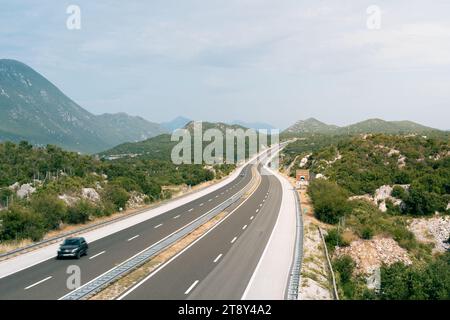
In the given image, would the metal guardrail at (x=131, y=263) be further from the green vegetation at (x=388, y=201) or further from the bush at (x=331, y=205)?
the green vegetation at (x=388, y=201)

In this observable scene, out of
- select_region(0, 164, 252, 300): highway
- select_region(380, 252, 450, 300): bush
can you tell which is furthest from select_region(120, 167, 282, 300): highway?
select_region(380, 252, 450, 300): bush

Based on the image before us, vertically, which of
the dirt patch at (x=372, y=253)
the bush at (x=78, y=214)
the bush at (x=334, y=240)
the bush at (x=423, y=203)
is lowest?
the dirt patch at (x=372, y=253)

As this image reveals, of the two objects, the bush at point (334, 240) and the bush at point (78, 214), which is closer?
the bush at point (334, 240)

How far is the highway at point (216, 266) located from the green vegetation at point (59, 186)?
11491 mm

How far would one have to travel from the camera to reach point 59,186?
143 feet

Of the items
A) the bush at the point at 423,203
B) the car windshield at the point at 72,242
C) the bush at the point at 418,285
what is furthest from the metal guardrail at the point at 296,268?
the bush at the point at 423,203

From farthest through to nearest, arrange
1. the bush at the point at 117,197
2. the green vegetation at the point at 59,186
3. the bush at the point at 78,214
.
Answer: the bush at the point at 117,197
the bush at the point at 78,214
the green vegetation at the point at 59,186

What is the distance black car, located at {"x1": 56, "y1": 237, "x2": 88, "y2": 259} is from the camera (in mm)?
23406

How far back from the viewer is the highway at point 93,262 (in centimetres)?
1778

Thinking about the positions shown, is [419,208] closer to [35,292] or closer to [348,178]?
[348,178]

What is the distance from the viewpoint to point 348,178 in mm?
61062
